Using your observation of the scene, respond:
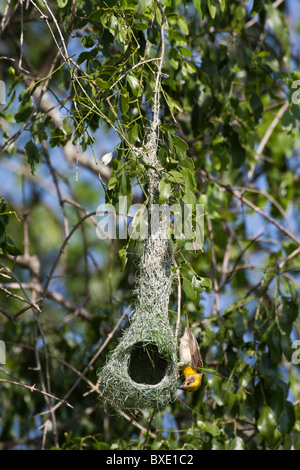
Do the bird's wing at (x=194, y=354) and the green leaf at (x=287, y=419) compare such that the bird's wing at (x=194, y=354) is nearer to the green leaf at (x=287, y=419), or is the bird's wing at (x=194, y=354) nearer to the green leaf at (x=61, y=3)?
the green leaf at (x=287, y=419)

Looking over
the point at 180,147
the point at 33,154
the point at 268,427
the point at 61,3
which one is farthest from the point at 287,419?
the point at 61,3

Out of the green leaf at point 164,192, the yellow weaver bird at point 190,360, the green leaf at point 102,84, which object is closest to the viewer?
the green leaf at point 164,192

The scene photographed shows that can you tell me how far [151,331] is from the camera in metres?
2.19

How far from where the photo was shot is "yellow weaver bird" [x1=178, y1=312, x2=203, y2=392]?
2.34 metres

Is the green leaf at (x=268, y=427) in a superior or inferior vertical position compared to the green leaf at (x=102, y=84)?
inferior

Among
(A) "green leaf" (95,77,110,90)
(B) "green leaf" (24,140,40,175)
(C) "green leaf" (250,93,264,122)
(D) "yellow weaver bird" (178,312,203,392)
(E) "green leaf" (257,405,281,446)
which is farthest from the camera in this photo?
(C) "green leaf" (250,93,264,122)

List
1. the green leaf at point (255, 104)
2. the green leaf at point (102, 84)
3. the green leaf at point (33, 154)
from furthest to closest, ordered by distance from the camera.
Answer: the green leaf at point (255, 104), the green leaf at point (33, 154), the green leaf at point (102, 84)

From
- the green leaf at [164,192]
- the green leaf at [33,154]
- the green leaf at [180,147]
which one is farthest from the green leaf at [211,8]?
the green leaf at [33,154]

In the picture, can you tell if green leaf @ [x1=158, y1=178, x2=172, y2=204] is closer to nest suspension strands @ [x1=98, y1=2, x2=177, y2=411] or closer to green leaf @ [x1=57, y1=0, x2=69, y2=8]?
nest suspension strands @ [x1=98, y1=2, x2=177, y2=411]

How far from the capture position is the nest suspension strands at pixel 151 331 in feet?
7.17

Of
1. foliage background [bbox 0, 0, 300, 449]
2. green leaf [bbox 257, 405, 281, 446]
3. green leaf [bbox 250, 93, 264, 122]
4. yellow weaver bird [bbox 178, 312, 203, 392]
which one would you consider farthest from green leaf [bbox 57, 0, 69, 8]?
green leaf [bbox 257, 405, 281, 446]

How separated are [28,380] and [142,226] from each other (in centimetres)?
182
